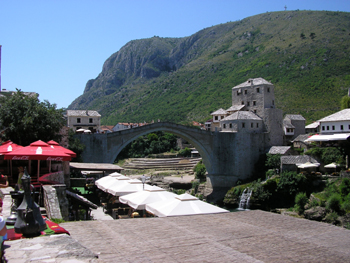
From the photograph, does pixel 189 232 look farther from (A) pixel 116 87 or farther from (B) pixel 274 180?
(A) pixel 116 87

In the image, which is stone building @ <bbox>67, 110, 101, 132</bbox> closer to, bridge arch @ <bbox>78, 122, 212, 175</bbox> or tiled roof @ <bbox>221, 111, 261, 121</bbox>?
bridge arch @ <bbox>78, 122, 212, 175</bbox>

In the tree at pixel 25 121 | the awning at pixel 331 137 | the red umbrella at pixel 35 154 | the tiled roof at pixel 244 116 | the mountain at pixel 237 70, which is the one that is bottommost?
the red umbrella at pixel 35 154

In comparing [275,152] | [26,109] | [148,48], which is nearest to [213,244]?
[26,109]

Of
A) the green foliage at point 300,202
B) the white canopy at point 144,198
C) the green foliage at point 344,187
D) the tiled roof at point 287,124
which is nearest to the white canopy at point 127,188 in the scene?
the white canopy at point 144,198

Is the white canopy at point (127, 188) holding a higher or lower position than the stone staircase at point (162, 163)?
higher

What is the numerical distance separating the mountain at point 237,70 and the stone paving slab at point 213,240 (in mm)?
49869

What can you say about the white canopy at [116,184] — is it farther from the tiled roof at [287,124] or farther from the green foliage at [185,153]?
the green foliage at [185,153]

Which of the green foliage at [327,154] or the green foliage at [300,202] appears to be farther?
the green foliage at [327,154]

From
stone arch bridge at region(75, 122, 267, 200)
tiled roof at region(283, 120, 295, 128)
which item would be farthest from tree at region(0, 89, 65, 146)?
tiled roof at region(283, 120, 295, 128)

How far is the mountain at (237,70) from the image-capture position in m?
63.7

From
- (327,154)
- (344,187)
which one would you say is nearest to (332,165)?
(327,154)

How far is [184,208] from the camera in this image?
12.4 m

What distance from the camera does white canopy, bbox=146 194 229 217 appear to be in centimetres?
1207

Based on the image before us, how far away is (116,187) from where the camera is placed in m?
20.3
